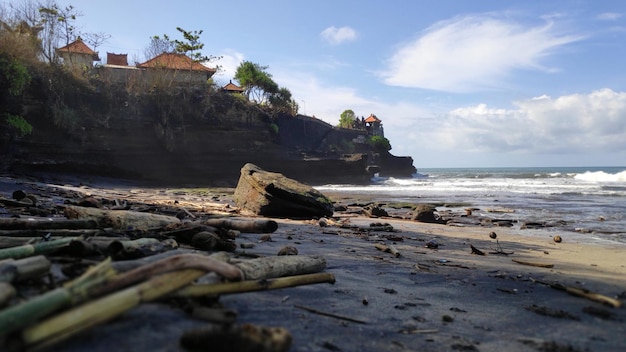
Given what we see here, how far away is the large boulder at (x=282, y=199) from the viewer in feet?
34.0

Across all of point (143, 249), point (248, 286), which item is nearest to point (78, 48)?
point (143, 249)

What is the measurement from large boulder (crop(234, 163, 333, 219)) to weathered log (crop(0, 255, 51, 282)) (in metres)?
8.04

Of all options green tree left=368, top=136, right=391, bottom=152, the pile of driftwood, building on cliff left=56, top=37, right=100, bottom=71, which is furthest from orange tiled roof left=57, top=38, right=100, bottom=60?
green tree left=368, top=136, right=391, bottom=152

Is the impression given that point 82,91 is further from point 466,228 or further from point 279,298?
point 279,298

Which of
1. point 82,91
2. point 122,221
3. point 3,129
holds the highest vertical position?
point 82,91

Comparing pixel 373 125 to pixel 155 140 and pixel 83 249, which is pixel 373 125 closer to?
pixel 155 140

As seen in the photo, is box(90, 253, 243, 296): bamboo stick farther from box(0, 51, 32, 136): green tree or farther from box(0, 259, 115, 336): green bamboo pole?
box(0, 51, 32, 136): green tree

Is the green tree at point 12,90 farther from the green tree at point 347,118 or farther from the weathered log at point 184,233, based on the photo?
the green tree at point 347,118

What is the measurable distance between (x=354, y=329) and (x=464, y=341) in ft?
2.30

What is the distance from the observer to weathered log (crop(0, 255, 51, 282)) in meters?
2.06

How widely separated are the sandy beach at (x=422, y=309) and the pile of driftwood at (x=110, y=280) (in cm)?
11

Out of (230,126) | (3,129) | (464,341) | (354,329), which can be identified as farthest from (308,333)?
(230,126)

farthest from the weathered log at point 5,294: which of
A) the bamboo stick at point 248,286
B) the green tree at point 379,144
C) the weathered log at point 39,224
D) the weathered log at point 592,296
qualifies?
the green tree at point 379,144

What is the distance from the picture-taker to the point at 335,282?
3.51 m
